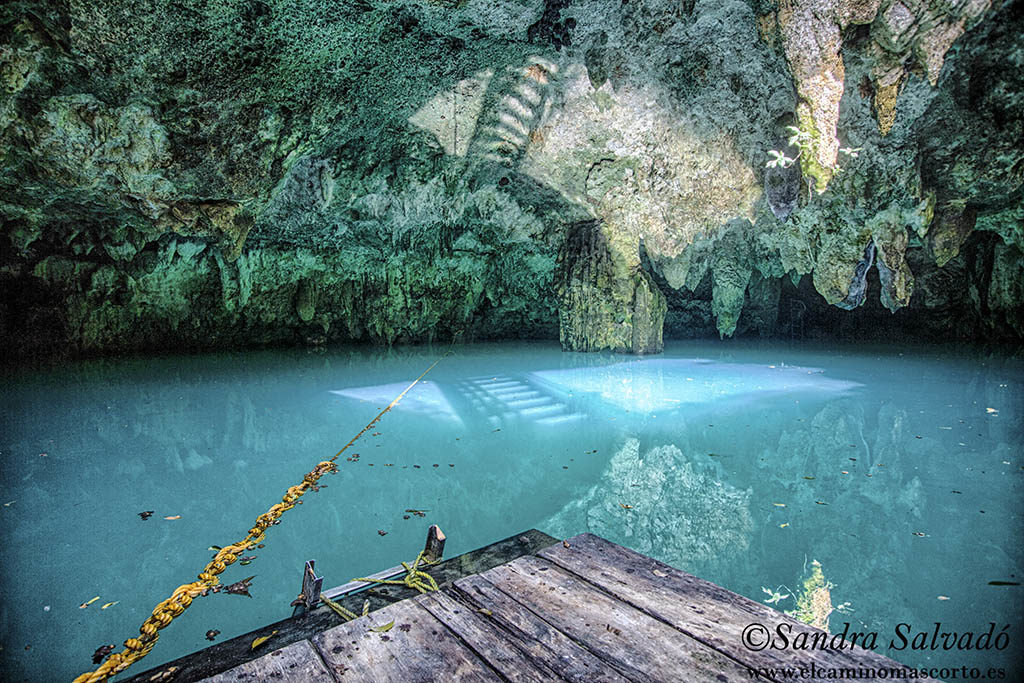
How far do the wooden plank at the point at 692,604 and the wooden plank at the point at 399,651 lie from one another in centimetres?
48

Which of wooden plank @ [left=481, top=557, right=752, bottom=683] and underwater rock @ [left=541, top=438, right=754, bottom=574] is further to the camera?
underwater rock @ [left=541, top=438, right=754, bottom=574]

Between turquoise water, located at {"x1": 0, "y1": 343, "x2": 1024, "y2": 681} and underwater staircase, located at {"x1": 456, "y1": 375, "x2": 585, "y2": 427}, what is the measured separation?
5 centimetres

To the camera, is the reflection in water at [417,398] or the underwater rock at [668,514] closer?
the underwater rock at [668,514]

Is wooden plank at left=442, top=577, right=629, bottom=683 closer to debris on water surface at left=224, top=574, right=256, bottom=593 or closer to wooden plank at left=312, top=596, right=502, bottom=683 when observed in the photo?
wooden plank at left=312, top=596, right=502, bottom=683

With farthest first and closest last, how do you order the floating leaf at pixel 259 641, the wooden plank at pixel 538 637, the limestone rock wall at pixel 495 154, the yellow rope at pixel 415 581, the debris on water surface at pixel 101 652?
the limestone rock wall at pixel 495 154 → the yellow rope at pixel 415 581 → the debris on water surface at pixel 101 652 → the floating leaf at pixel 259 641 → the wooden plank at pixel 538 637

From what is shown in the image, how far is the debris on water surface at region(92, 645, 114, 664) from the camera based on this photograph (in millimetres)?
1463

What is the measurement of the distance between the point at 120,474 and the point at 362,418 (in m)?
1.89

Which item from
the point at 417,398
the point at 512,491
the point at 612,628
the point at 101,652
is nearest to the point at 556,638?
the point at 612,628

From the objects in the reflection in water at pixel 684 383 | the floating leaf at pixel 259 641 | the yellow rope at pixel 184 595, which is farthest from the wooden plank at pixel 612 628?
the reflection in water at pixel 684 383

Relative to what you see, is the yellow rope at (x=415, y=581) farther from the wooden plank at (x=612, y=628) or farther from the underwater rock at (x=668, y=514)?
the underwater rock at (x=668, y=514)

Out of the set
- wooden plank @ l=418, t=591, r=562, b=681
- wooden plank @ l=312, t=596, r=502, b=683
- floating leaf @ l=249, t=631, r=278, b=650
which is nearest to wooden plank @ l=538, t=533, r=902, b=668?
wooden plank @ l=418, t=591, r=562, b=681

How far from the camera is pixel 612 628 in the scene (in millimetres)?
1318

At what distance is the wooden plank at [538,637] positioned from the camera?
116 cm

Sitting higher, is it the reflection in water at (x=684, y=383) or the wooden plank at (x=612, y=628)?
the wooden plank at (x=612, y=628)
